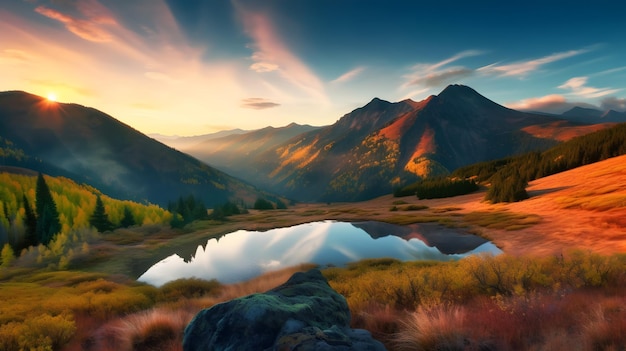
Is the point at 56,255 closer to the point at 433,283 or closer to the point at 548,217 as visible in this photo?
the point at 433,283

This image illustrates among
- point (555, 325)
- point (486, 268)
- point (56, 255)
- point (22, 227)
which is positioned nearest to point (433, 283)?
point (486, 268)

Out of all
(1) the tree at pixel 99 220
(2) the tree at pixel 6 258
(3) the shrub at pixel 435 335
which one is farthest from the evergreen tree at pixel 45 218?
(3) the shrub at pixel 435 335

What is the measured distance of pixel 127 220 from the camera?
102 metres

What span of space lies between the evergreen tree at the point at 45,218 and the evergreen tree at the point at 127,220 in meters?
26.4

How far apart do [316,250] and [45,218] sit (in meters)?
71.2

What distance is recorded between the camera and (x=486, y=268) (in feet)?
47.2

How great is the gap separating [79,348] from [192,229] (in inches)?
3523

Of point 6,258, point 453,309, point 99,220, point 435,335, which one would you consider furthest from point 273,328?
point 99,220

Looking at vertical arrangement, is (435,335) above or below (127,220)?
above

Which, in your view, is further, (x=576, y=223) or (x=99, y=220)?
(x=99, y=220)

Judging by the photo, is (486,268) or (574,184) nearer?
(486,268)

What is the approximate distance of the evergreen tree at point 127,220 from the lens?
100438 mm

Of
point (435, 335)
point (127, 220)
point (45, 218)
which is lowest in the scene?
point (127, 220)

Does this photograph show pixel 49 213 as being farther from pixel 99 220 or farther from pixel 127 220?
pixel 127 220
